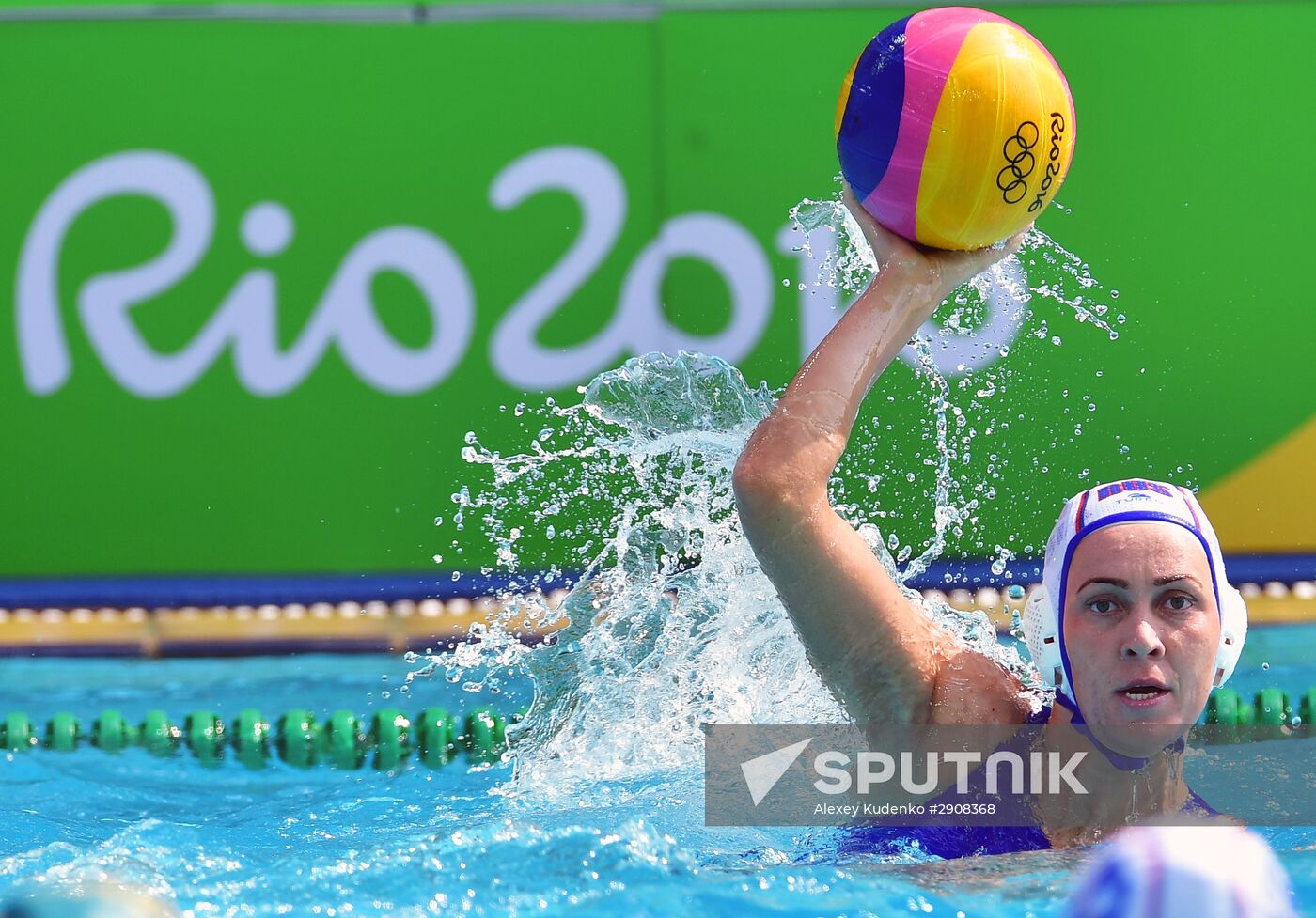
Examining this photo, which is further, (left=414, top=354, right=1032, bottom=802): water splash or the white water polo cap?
(left=414, top=354, right=1032, bottom=802): water splash

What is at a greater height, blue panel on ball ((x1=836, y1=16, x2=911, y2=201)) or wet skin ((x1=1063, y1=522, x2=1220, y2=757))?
blue panel on ball ((x1=836, y1=16, x2=911, y2=201))

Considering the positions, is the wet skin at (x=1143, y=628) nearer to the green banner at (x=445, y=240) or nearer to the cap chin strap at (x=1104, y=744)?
the cap chin strap at (x=1104, y=744)

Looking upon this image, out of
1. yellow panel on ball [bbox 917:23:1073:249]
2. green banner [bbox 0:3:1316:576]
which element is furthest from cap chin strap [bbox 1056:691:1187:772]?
green banner [bbox 0:3:1316:576]

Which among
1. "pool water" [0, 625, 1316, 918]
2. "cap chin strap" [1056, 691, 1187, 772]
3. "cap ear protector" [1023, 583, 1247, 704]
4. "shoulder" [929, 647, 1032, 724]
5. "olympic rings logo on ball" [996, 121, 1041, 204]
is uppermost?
"olympic rings logo on ball" [996, 121, 1041, 204]

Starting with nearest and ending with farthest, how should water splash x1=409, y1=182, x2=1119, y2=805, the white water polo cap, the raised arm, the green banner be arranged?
the raised arm → the white water polo cap → water splash x1=409, y1=182, x2=1119, y2=805 → the green banner

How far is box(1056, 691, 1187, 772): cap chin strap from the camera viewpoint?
1677 mm

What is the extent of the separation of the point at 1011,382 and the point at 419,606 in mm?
1489

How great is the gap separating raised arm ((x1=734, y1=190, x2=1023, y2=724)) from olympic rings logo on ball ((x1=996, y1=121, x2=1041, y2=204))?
62 mm

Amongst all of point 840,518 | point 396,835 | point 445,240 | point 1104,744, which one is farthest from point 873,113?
point 445,240

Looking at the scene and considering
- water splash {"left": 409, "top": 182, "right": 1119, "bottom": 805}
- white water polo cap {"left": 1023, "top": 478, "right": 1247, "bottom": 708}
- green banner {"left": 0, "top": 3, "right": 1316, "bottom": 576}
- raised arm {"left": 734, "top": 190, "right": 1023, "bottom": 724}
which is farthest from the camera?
green banner {"left": 0, "top": 3, "right": 1316, "bottom": 576}

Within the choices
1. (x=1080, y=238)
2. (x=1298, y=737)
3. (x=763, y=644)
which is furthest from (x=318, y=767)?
(x=1080, y=238)

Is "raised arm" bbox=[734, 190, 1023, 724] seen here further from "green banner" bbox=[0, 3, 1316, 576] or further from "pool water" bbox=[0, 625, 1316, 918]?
"green banner" bbox=[0, 3, 1316, 576]

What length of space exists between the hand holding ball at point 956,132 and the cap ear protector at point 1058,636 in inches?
16.5

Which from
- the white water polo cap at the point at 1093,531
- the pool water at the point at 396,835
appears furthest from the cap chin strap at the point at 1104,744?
the pool water at the point at 396,835
